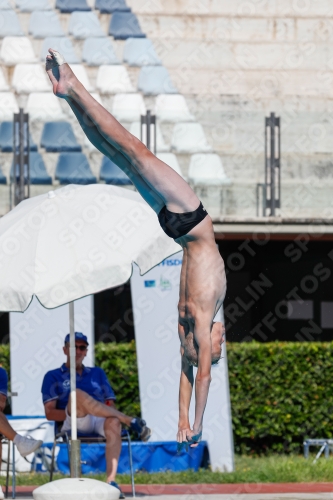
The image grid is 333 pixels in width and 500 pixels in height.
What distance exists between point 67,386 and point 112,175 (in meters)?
6.10

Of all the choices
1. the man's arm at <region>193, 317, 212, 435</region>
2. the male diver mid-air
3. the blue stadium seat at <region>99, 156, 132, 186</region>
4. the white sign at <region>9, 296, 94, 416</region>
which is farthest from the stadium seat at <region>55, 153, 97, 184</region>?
the man's arm at <region>193, 317, 212, 435</region>

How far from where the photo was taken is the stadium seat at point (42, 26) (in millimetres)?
17203

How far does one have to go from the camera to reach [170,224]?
498 cm

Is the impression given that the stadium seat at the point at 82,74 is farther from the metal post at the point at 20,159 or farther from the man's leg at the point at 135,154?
the man's leg at the point at 135,154

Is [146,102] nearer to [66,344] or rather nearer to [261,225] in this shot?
[261,225]

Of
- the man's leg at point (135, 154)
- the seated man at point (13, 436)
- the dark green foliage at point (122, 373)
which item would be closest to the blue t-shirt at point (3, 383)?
the seated man at point (13, 436)

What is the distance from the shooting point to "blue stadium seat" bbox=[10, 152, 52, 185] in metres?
14.5

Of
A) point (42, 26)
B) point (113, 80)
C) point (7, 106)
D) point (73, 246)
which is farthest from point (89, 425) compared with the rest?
point (42, 26)

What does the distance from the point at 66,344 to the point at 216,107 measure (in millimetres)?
8172

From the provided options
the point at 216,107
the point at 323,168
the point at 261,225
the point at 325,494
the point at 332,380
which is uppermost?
the point at 216,107

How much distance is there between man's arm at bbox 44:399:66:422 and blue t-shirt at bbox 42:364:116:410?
1.5 inches

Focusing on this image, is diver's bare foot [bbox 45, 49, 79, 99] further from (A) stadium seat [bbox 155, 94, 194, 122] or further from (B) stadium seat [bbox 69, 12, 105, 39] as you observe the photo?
(B) stadium seat [bbox 69, 12, 105, 39]

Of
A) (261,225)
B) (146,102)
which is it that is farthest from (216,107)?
(261,225)

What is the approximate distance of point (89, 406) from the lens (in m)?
8.41
